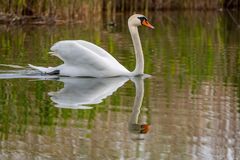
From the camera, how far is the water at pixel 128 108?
6371 mm

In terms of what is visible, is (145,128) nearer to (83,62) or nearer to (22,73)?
(83,62)

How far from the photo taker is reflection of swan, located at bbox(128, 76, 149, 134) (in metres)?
7.21

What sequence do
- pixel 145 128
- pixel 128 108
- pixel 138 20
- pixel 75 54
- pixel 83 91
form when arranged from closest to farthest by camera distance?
pixel 145 128 → pixel 128 108 → pixel 83 91 → pixel 75 54 → pixel 138 20

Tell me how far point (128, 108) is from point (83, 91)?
3.63 feet

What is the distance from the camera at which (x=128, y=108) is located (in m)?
8.29

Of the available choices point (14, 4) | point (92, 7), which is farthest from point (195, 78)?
point (92, 7)

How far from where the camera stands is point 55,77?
34.5ft

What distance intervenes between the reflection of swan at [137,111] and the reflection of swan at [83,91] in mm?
193

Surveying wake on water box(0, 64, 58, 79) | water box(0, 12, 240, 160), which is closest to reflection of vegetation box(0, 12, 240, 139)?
water box(0, 12, 240, 160)

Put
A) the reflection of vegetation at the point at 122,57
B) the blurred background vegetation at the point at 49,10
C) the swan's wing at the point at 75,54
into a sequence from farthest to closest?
the blurred background vegetation at the point at 49,10 < the swan's wing at the point at 75,54 < the reflection of vegetation at the point at 122,57

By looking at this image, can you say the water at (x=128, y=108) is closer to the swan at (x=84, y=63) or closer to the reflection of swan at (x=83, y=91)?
the reflection of swan at (x=83, y=91)

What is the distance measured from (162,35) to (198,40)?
4.95 feet

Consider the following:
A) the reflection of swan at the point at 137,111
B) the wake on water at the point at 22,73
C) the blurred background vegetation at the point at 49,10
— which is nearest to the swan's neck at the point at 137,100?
the reflection of swan at the point at 137,111

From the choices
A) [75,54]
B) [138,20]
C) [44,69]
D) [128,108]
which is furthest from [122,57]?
[128,108]
